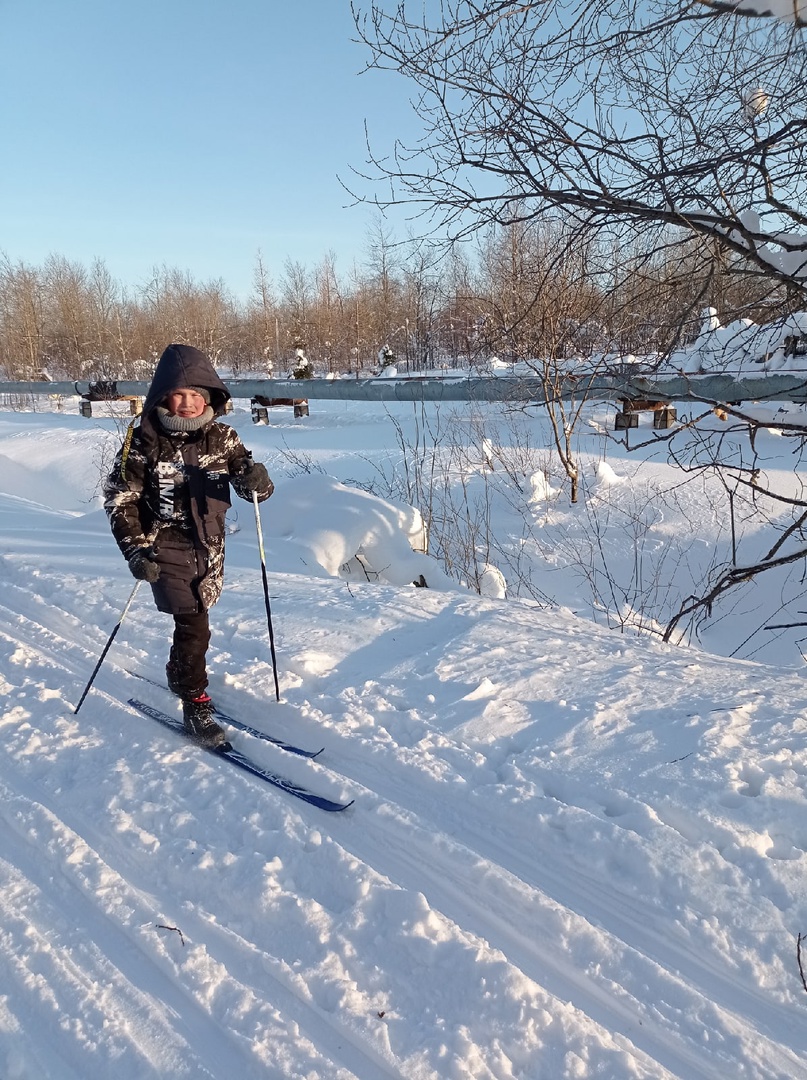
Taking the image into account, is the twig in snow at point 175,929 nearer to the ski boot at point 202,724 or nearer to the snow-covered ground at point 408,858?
the snow-covered ground at point 408,858

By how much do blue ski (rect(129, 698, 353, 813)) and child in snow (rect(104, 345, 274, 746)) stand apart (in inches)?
3.1

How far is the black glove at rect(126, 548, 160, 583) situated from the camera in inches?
127

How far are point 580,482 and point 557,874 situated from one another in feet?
23.6

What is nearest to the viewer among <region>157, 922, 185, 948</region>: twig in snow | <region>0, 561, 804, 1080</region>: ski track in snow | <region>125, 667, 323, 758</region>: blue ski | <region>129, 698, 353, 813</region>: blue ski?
<region>0, 561, 804, 1080</region>: ski track in snow

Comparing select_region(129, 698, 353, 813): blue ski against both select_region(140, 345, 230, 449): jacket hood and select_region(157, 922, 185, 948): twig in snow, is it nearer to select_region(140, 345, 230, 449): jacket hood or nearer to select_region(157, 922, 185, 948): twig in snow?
select_region(157, 922, 185, 948): twig in snow

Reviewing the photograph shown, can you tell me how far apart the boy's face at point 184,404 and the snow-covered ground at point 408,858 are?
1468 millimetres

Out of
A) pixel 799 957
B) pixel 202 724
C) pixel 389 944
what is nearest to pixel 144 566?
pixel 202 724

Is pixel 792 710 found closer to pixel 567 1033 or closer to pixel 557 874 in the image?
pixel 557 874

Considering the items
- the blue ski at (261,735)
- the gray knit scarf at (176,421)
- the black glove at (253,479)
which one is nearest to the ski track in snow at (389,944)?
the blue ski at (261,735)

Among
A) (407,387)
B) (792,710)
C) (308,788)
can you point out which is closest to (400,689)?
(308,788)

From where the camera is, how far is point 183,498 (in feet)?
11.1

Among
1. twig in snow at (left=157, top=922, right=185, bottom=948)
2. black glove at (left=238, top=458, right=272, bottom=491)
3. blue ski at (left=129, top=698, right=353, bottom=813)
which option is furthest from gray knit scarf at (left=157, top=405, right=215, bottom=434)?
→ twig in snow at (left=157, top=922, right=185, bottom=948)

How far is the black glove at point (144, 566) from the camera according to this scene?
3.22 m

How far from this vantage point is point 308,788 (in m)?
2.87
